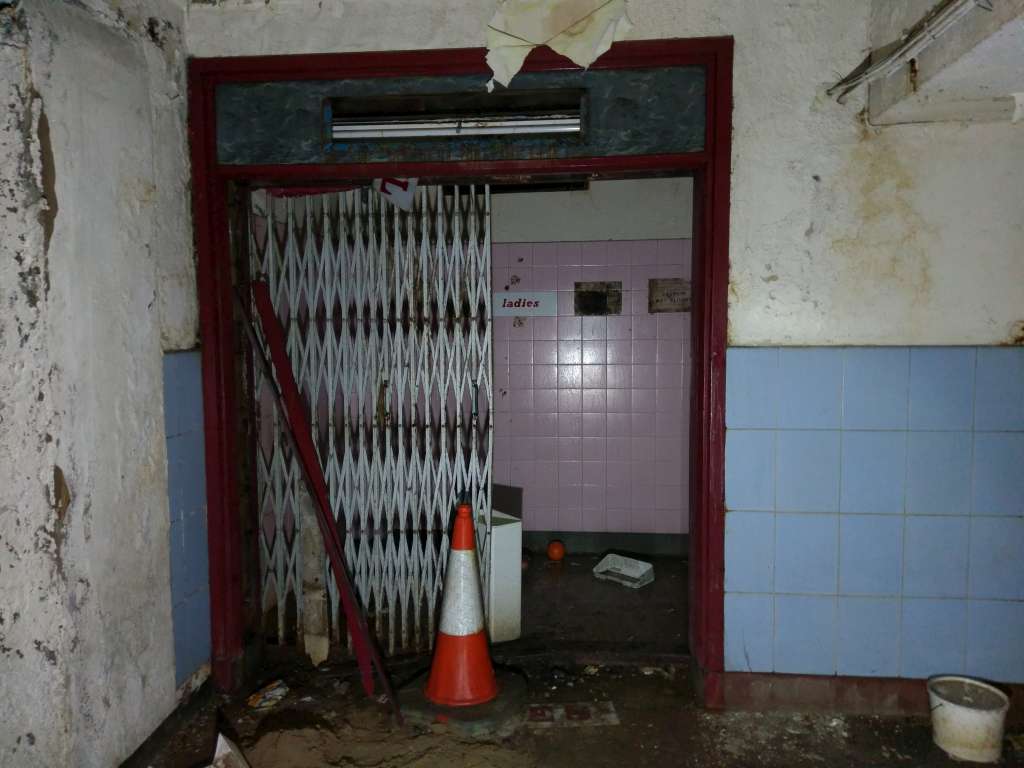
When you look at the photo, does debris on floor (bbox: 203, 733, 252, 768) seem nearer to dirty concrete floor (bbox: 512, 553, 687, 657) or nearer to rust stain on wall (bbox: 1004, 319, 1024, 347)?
dirty concrete floor (bbox: 512, 553, 687, 657)

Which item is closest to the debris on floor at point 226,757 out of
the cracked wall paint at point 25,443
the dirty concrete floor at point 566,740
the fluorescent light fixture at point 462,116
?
the dirty concrete floor at point 566,740

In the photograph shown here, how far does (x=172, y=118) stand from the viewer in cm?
263

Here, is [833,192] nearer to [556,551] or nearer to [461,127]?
[461,127]

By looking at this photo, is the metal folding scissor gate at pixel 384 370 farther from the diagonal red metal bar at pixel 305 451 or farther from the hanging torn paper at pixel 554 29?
the hanging torn paper at pixel 554 29

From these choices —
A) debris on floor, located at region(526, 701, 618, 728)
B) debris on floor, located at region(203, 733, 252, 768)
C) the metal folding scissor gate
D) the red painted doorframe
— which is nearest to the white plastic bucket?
the red painted doorframe

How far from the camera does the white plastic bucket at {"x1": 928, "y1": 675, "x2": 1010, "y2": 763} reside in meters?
2.43

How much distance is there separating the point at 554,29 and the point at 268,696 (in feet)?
9.69

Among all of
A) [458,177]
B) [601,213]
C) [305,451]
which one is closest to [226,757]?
[305,451]

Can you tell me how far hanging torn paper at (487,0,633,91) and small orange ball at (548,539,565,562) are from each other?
327 centimetres

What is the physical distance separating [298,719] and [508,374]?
2794 mm

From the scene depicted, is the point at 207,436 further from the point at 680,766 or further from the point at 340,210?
the point at 680,766

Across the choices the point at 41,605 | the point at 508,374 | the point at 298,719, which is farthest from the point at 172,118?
the point at 508,374

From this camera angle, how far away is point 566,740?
2637mm

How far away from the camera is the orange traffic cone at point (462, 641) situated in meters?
2.82
